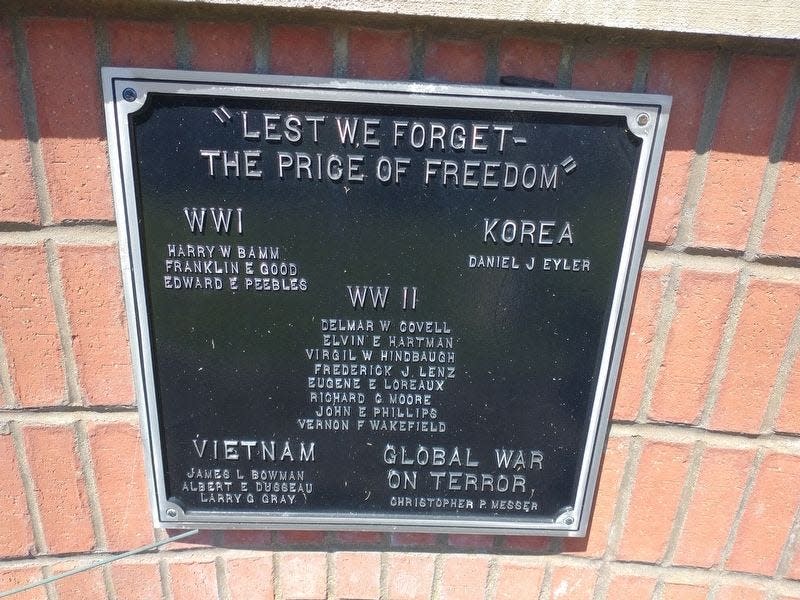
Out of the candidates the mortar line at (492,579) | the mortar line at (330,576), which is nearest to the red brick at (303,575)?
the mortar line at (330,576)

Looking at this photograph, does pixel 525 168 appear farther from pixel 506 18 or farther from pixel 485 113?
pixel 506 18

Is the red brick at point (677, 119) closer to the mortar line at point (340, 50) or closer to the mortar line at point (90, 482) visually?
the mortar line at point (340, 50)

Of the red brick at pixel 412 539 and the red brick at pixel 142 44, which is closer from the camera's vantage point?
the red brick at pixel 142 44

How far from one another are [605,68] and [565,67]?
0.21 feet

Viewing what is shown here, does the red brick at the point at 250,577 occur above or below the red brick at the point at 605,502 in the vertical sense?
below

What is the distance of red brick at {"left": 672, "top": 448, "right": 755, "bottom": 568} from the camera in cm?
115

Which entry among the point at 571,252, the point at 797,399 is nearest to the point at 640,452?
the point at 797,399

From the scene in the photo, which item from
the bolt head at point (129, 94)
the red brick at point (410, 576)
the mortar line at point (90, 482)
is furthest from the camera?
the red brick at point (410, 576)

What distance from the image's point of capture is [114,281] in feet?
3.45

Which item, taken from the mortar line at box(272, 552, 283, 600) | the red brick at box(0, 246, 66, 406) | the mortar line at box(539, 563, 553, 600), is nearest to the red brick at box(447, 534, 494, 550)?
the mortar line at box(539, 563, 553, 600)

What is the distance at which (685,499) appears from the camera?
1177 millimetres

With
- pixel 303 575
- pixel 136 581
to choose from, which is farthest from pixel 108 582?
pixel 303 575

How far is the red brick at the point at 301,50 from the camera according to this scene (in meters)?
0.93

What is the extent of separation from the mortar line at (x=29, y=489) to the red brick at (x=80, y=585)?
6cm
